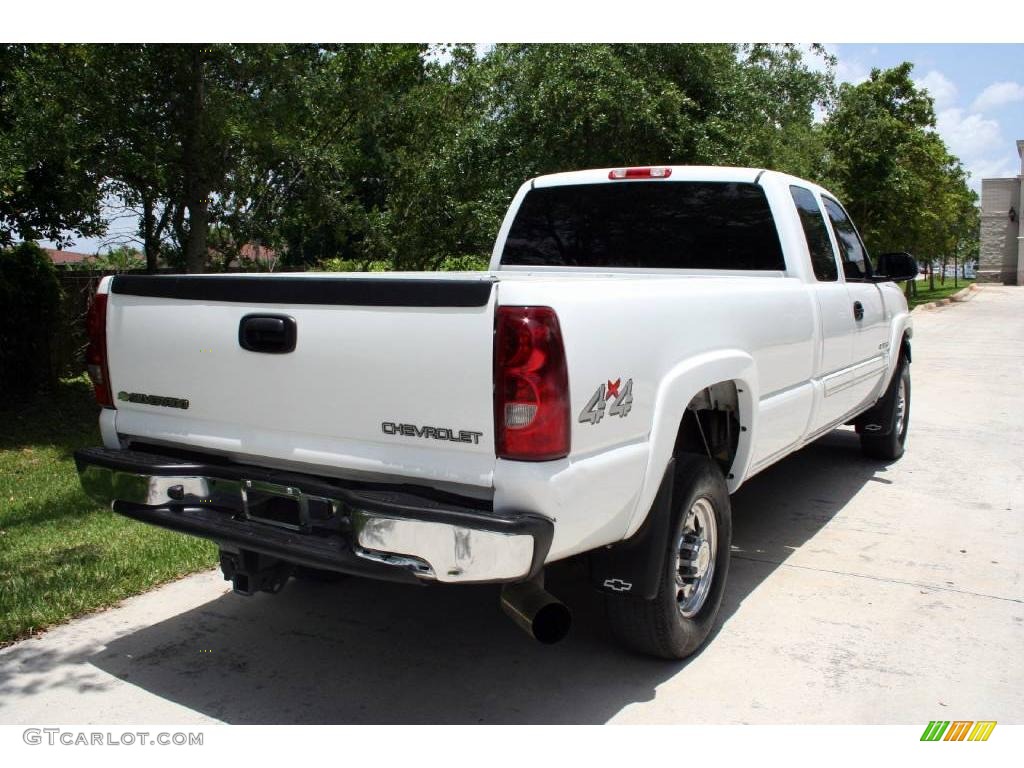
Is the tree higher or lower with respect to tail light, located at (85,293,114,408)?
higher

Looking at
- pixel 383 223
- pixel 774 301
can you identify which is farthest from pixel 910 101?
pixel 774 301

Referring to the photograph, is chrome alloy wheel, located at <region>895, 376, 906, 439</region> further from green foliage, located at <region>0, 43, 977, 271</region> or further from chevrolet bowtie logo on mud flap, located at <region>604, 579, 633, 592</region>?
green foliage, located at <region>0, 43, 977, 271</region>

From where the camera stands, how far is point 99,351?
159 inches

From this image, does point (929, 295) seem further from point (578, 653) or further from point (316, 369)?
point (316, 369)

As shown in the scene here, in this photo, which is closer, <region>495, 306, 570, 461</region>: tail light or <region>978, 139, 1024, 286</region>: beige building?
<region>495, 306, 570, 461</region>: tail light

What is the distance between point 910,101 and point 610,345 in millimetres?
31157

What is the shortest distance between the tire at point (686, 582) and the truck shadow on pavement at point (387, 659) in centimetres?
17

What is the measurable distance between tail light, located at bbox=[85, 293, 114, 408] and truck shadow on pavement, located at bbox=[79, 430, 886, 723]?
1.12 metres

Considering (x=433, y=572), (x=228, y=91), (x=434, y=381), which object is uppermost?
(x=228, y=91)

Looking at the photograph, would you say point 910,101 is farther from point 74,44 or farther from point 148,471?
point 148,471

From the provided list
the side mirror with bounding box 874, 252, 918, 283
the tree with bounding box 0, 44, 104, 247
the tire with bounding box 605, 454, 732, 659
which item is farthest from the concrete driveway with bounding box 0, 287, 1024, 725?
the tree with bounding box 0, 44, 104, 247

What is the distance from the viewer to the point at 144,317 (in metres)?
3.84

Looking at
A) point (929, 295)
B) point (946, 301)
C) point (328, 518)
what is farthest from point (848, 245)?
point (929, 295)

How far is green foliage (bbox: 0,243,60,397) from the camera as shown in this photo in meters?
9.96
